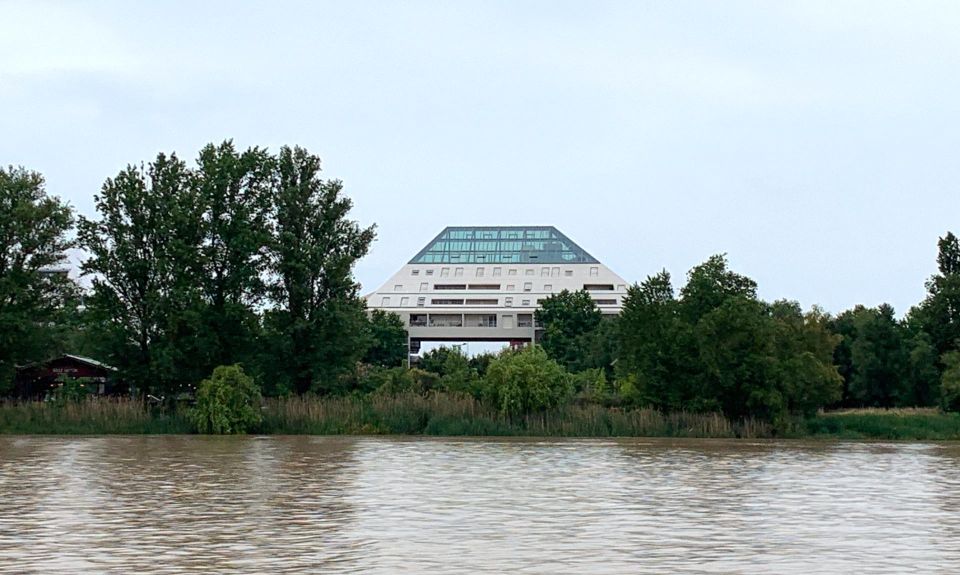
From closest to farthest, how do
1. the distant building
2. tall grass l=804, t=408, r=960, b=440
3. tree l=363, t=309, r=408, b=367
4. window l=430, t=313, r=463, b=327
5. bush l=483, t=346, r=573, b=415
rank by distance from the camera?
1. bush l=483, t=346, r=573, b=415
2. tall grass l=804, t=408, r=960, b=440
3. tree l=363, t=309, r=408, b=367
4. the distant building
5. window l=430, t=313, r=463, b=327

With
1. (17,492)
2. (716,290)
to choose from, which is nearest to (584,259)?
(716,290)

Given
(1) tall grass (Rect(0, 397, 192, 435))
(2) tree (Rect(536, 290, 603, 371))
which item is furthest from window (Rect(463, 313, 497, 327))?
(1) tall grass (Rect(0, 397, 192, 435))

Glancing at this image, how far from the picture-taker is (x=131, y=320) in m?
53.1

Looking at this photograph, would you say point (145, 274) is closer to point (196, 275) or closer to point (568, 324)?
point (196, 275)

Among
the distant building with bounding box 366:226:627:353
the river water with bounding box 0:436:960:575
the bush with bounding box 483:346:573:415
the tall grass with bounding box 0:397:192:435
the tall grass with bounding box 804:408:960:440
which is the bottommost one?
the river water with bounding box 0:436:960:575

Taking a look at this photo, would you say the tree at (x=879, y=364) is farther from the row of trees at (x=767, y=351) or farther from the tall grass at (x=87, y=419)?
the tall grass at (x=87, y=419)

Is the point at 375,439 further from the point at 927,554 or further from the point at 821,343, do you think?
the point at 927,554

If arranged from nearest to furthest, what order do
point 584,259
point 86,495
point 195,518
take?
point 195,518 → point 86,495 → point 584,259

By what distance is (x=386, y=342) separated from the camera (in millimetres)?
105312

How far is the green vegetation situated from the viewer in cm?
4544

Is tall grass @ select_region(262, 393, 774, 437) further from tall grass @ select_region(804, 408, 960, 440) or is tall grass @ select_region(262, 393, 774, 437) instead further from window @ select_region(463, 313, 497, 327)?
window @ select_region(463, 313, 497, 327)

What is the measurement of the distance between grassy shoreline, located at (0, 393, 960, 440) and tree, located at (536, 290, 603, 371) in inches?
1771

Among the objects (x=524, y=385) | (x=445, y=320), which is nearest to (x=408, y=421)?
(x=524, y=385)

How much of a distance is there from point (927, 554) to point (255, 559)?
738 cm
